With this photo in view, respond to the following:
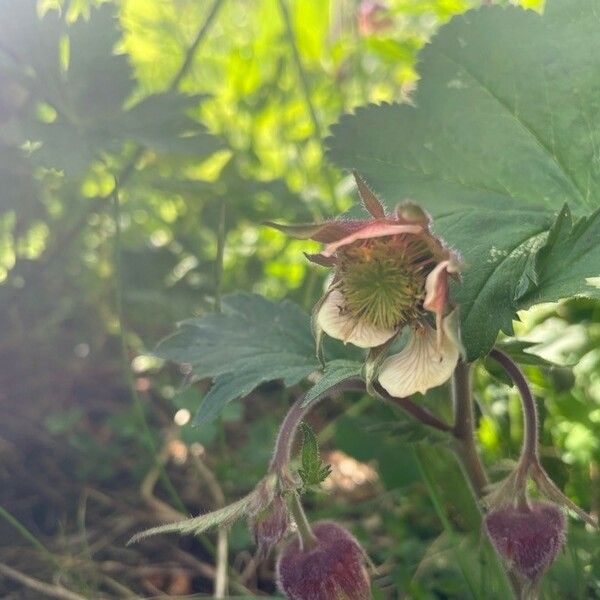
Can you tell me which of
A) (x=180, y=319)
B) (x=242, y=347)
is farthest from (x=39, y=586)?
(x=180, y=319)

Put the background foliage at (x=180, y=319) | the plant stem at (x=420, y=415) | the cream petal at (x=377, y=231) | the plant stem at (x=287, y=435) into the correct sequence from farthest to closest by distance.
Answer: the background foliage at (x=180, y=319), the plant stem at (x=420, y=415), the plant stem at (x=287, y=435), the cream petal at (x=377, y=231)

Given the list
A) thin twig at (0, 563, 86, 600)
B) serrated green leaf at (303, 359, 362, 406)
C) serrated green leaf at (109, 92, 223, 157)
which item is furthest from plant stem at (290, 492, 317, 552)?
serrated green leaf at (109, 92, 223, 157)

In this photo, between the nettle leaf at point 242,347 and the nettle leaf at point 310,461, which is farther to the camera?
the nettle leaf at point 242,347

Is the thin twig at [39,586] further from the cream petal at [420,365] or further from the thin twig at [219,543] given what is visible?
the cream petal at [420,365]

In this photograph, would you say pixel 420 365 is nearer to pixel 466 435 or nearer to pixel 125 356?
pixel 466 435

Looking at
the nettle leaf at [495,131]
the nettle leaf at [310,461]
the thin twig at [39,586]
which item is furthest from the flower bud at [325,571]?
the thin twig at [39,586]

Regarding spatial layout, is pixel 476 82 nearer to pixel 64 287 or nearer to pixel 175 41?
pixel 64 287

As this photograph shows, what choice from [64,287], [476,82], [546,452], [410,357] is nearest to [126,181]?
[64,287]
